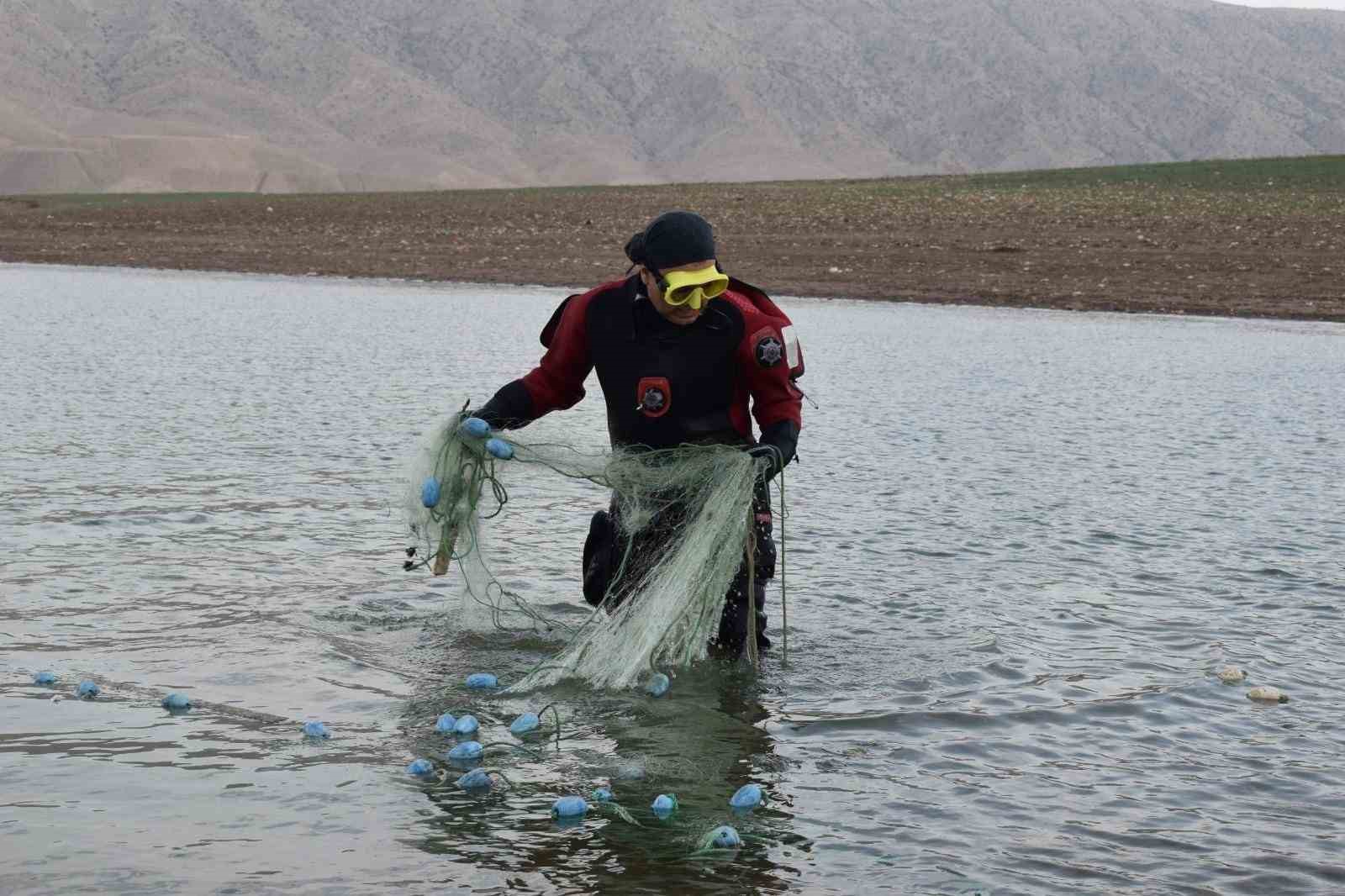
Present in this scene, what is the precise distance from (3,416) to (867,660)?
8620 millimetres

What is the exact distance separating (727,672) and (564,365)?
1.39 meters

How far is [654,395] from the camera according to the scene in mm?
6703

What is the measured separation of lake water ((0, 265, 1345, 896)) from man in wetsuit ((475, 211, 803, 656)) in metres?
0.51

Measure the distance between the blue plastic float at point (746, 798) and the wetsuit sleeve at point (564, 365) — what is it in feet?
6.32

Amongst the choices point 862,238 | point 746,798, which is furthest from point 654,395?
point 862,238

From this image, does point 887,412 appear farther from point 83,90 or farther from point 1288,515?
point 83,90

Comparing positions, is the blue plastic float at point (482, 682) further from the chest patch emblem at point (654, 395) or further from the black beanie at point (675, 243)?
the black beanie at point (675, 243)

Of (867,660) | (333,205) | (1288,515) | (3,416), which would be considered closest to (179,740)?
(867,660)

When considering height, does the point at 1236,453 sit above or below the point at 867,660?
above

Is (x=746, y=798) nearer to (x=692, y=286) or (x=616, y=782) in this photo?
(x=616, y=782)

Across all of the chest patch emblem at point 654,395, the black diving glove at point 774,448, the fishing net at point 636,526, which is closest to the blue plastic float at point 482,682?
the fishing net at point 636,526

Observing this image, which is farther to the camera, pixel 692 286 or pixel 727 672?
pixel 727 672

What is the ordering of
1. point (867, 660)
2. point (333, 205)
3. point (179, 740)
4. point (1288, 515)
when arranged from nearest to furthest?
point (179, 740), point (867, 660), point (1288, 515), point (333, 205)

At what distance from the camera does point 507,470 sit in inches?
290
